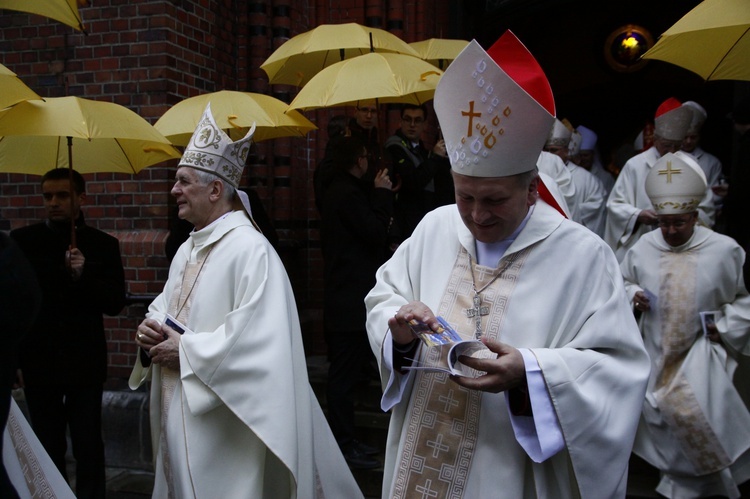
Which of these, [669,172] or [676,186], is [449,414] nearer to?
[676,186]

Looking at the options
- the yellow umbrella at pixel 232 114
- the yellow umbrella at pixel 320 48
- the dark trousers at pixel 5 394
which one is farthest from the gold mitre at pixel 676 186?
the dark trousers at pixel 5 394

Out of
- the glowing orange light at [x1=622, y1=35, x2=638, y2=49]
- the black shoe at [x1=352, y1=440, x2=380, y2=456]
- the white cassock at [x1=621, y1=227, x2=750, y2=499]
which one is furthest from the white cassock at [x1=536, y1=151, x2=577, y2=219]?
the glowing orange light at [x1=622, y1=35, x2=638, y2=49]

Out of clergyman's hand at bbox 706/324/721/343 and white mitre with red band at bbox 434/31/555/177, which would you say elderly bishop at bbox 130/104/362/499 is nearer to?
white mitre with red band at bbox 434/31/555/177

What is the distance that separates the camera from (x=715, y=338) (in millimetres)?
4918

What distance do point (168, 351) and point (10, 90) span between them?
1607mm

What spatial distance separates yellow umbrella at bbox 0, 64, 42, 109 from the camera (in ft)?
13.0

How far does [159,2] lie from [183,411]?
3672 millimetres

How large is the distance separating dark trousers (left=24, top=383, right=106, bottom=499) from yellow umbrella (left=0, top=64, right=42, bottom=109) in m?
1.75

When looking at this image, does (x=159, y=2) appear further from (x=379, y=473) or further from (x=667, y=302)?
(x=667, y=302)

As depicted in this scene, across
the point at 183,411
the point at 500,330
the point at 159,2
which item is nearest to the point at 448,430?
the point at 500,330

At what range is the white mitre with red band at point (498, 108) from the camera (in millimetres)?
2523

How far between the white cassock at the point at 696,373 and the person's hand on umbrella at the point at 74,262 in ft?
11.8

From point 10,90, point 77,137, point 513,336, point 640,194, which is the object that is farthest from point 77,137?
point 640,194

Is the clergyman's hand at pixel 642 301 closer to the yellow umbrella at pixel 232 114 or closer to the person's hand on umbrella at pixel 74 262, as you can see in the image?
the yellow umbrella at pixel 232 114
